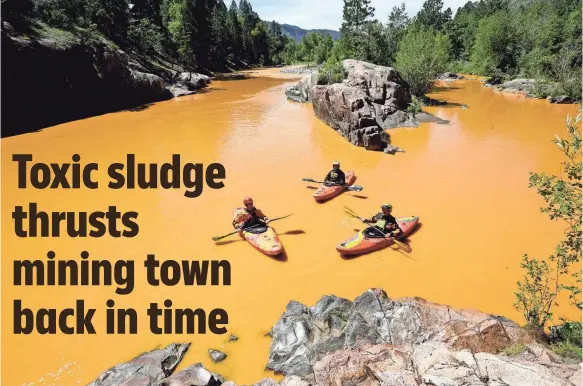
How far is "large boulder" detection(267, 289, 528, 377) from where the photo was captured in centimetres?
543

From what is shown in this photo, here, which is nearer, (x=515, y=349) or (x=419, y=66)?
(x=515, y=349)

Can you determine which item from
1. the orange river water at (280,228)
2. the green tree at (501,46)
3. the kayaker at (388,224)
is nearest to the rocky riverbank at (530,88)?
the green tree at (501,46)

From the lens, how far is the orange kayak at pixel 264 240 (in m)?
9.10

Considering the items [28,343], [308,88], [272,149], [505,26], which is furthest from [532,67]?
[28,343]

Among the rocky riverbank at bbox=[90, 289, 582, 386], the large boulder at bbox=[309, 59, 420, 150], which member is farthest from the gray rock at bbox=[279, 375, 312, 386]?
the large boulder at bbox=[309, 59, 420, 150]

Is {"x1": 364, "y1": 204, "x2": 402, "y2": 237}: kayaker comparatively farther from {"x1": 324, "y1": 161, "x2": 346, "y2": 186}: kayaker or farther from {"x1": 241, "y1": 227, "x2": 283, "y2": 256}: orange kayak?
{"x1": 324, "y1": 161, "x2": 346, "y2": 186}: kayaker

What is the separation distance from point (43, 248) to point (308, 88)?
24.8 metres

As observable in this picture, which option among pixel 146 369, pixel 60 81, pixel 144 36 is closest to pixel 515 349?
pixel 146 369

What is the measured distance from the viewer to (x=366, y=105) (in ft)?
62.2

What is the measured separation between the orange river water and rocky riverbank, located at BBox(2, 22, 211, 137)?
284 centimetres

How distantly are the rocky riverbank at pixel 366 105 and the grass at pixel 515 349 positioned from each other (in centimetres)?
1264

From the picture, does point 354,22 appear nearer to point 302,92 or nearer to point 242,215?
point 302,92

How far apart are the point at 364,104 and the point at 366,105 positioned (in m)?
0.12

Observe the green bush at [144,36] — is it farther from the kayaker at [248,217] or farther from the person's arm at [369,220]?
the person's arm at [369,220]
